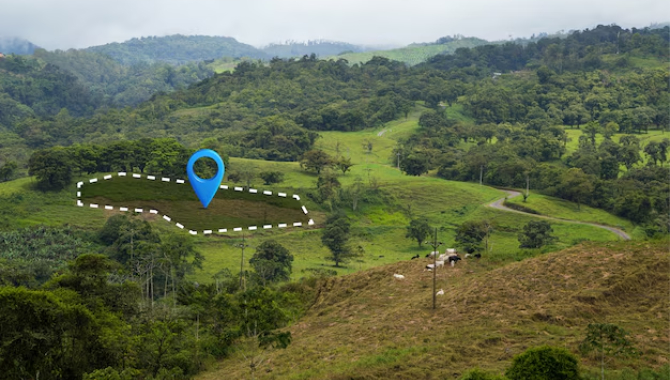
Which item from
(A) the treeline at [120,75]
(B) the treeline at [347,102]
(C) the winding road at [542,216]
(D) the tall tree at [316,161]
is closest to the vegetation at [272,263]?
(C) the winding road at [542,216]

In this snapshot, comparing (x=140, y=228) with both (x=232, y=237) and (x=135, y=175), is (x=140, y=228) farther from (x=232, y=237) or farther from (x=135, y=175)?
(x=135, y=175)

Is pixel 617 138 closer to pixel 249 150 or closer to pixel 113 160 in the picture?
pixel 249 150

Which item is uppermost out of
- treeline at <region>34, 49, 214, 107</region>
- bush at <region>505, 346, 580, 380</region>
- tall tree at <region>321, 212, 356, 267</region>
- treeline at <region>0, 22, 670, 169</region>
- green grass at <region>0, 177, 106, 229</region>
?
treeline at <region>34, 49, 214, 107</region>

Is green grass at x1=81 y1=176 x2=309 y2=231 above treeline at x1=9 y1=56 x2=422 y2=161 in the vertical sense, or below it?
below

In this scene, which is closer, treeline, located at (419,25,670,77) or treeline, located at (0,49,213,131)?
treeline, located at (419,25,670,77)

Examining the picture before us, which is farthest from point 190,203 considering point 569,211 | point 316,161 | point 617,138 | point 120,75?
point 120,75

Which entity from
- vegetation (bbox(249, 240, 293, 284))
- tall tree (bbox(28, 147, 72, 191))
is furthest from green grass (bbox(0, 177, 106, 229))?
vegetation (bbox(249, 240, 293, 284))

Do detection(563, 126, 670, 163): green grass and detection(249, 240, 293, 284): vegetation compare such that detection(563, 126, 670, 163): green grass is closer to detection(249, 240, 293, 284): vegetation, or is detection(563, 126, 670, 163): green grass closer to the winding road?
the winding road

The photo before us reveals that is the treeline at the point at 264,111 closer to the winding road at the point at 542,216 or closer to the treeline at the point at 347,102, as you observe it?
the treeline at the point at 347,102
